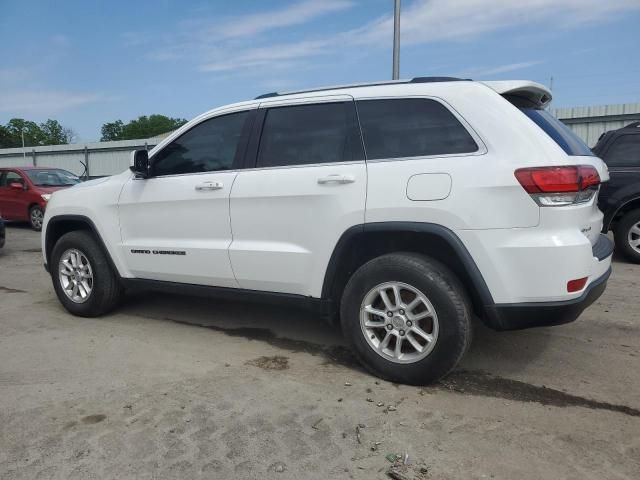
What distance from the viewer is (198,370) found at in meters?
3.72

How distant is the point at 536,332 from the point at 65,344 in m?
3.81

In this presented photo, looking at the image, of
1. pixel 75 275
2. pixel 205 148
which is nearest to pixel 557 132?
pixel 205 148

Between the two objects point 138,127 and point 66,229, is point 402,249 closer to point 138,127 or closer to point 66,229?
point 66,229

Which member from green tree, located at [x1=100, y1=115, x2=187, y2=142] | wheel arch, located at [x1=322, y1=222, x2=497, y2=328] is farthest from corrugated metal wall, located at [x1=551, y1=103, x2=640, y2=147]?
green tree, located at [x1=100, y1=115, x2=187, y2=142]

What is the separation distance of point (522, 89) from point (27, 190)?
11.8 metres

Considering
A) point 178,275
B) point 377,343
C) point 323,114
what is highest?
point 323,114

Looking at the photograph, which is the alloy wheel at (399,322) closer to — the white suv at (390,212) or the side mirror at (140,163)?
the white suv at (390,212)

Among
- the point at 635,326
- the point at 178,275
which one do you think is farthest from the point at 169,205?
the point at 635,326

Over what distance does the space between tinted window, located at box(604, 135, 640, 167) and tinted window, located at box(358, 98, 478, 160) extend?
204 inches

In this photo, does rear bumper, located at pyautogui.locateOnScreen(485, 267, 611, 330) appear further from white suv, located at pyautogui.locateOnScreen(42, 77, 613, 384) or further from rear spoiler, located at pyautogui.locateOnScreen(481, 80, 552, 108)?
rear spoiler, located at pyautogui.locateOnScreen(481, 80, 552, 108)

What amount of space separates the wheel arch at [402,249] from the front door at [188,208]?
2.95 ft

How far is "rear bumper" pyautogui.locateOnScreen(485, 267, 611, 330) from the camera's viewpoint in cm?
297

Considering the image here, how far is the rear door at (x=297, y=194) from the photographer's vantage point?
3.47 meters

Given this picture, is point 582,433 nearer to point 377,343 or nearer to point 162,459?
point 377,343
